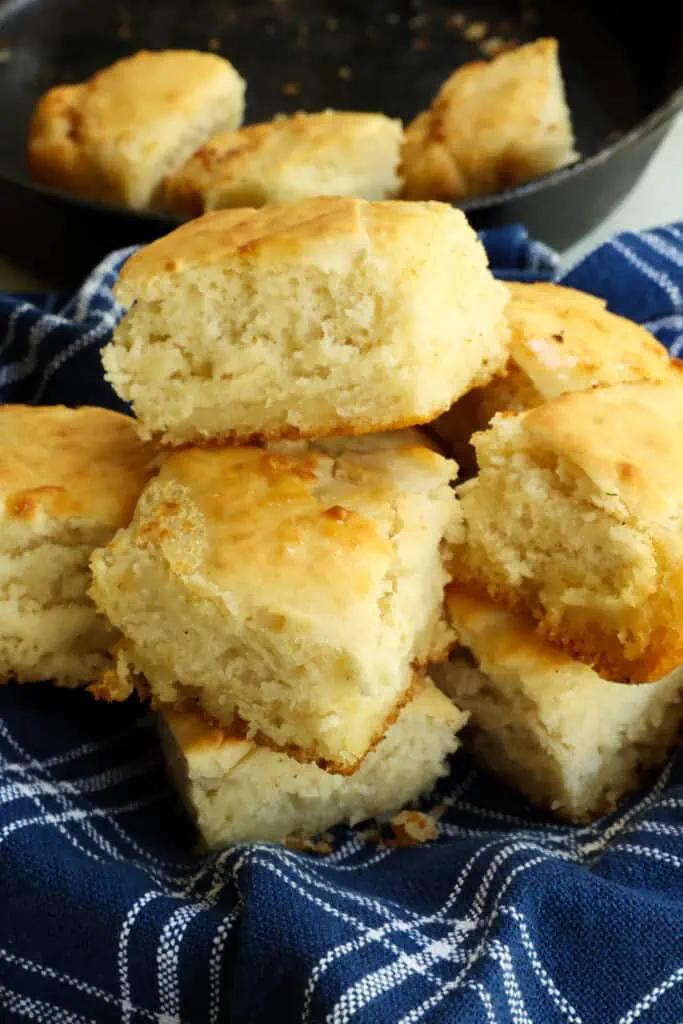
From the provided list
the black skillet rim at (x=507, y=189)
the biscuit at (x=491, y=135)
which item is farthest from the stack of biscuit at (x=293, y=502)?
the biscuit at (x=491, y=135)

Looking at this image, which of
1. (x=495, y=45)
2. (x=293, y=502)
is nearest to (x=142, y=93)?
(x=495, y=45)

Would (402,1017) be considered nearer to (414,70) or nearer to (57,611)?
(57,611)

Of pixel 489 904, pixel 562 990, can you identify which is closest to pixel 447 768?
pixel 489 904

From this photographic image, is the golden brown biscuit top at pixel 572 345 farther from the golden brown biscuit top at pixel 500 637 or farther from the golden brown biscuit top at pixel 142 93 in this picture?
the golden brown biscuit top at pixel 142 93

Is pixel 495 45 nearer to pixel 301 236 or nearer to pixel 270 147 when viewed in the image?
pixel 270 147

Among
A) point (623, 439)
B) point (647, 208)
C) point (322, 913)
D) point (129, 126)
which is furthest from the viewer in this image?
point (647, 208)

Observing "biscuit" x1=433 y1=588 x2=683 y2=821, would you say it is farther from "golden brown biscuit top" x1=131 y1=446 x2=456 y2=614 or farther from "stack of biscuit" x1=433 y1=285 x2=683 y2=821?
"golden brown biscuit top" x1=131 y1=446 x2=456 y2=614
